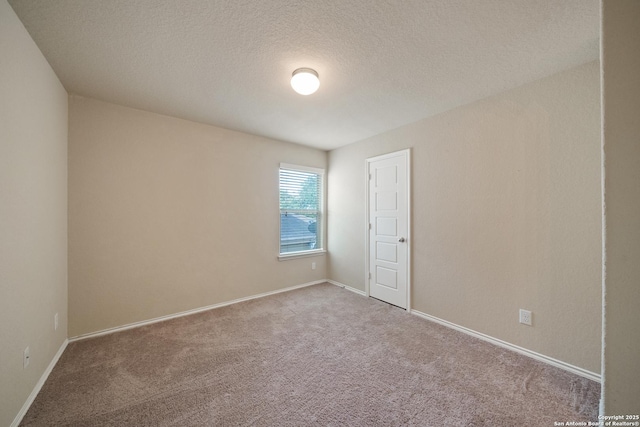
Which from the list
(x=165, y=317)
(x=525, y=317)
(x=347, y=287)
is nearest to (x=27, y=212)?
(x=165, y=317)

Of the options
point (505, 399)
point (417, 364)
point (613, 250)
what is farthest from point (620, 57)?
point (417, 364)

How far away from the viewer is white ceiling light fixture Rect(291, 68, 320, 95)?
196 centimetres

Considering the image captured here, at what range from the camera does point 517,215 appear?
225cm

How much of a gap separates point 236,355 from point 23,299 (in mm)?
1526

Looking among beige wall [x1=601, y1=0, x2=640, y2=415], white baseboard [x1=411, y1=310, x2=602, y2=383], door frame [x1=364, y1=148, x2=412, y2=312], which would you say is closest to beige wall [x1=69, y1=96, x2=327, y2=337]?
door frame [x1=364, y1=148, x2=412, y2=312]

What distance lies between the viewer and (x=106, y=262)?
2.56 m

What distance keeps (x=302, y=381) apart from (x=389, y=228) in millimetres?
2254

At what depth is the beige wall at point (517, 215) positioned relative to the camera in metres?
1.89

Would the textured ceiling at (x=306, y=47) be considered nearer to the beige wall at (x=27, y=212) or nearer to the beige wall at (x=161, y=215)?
the beige wall at (x=27, y=212)

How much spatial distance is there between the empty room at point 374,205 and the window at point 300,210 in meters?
0.66

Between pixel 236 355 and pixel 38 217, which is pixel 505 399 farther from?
pixel 38 217

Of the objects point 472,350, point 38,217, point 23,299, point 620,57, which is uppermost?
point 620,57

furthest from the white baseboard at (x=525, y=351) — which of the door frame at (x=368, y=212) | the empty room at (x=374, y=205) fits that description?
the door frame at (x=368, y=212)

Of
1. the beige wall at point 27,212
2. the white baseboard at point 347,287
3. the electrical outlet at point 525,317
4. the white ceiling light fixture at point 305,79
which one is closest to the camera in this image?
the beige wall at point 27,212
